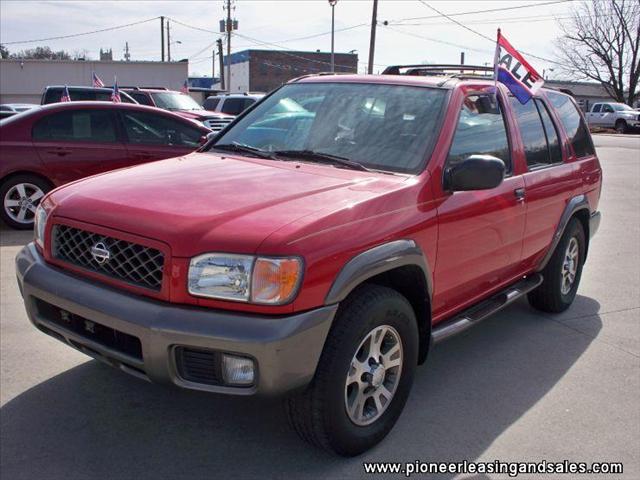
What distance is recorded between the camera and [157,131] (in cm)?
860

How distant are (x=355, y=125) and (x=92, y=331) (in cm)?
188

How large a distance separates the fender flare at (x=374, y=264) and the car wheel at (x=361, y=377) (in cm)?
13

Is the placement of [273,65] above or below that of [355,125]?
above

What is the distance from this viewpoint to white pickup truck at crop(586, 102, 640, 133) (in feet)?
120

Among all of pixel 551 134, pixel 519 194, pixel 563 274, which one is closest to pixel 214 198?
pixel 519 194

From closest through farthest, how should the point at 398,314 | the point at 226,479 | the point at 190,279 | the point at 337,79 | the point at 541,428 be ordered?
the point at 190,279, the point at 226,479, the point at 398,314, the point at 541,428, the point at 337,79

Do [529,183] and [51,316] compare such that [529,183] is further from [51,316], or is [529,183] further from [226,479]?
[51,316]

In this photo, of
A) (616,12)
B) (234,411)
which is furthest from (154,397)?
(616,12)

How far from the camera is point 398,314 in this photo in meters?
3.06

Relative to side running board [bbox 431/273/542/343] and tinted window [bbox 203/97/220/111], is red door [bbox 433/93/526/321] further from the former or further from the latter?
tinted window [bbox 203/97/220/111]

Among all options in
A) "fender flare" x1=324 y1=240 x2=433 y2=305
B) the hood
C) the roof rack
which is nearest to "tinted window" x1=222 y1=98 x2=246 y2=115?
the roof rack

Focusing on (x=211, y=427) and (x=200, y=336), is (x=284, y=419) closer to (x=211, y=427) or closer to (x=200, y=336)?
(x=211, y=427)

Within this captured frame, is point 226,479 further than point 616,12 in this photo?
No

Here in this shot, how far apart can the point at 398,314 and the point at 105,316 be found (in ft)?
4.44
